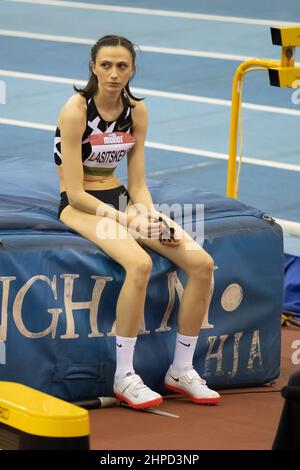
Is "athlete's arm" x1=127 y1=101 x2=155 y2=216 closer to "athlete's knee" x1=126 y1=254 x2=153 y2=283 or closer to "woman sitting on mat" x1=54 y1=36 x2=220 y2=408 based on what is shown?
"woman sitting on mat" x1=54 y1=36 x2=220 y2=408

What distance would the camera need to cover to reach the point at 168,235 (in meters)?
5.36

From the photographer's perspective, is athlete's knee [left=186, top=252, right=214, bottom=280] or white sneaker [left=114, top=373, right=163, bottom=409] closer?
white sneaker [left=114, top=373, right=163, bottom=409]

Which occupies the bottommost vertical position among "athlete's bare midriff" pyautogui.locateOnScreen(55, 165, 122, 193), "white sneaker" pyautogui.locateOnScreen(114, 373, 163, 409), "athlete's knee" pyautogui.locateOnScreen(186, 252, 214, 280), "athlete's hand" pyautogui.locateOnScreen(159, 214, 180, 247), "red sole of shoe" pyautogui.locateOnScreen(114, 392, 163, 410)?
"red sole of shoe" pyautogui.locateOnScreen(114, 392, 163, 410)

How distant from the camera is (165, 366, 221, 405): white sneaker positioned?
540cm

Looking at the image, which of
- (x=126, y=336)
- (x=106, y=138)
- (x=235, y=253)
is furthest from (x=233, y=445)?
(x=106, y=138)

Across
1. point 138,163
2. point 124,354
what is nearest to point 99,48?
point 138,163

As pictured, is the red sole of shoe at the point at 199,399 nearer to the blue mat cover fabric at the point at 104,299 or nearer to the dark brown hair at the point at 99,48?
the blue mat cover fabric at the point at 104,299

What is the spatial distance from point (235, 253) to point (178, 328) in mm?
470

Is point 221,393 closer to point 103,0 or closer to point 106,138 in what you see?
point 106,138

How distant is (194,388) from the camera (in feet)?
17.7

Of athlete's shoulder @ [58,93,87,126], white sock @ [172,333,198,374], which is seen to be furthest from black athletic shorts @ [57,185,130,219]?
white sock @ [172,333,198,374]

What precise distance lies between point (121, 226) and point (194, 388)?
77 cm

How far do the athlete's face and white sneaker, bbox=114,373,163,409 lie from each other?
126 centimetres

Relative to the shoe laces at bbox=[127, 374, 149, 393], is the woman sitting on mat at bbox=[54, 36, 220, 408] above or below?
above
